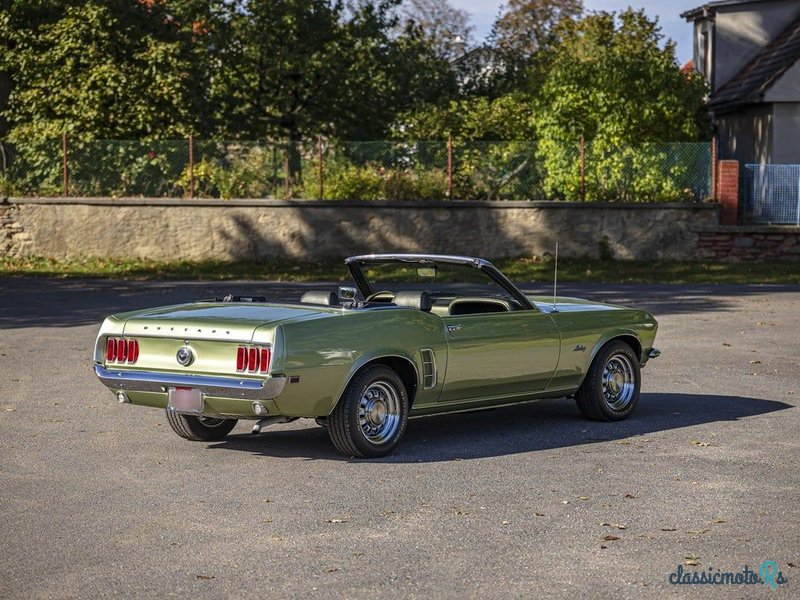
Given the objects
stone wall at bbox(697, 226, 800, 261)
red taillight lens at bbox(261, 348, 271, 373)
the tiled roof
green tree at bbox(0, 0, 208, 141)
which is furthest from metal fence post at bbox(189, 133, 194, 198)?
red taillight lens at bbox(261, 348, 271, 373)

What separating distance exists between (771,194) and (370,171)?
871 centimetres

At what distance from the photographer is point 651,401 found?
38.4ft

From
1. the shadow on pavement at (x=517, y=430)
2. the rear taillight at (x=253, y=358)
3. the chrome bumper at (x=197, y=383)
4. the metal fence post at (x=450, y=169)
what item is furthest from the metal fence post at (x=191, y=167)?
the rear taillight at (x=253, y=358)

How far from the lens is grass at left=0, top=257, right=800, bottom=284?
27422 mm

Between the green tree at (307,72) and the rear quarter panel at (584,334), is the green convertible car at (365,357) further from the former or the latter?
the green tree at (307,72)

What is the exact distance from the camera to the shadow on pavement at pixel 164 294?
770 inches

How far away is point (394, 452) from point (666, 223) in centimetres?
2196

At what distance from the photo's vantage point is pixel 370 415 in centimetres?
896

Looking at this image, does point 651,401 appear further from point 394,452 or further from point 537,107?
point 537,107

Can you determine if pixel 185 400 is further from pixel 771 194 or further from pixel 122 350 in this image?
pixel 771 194

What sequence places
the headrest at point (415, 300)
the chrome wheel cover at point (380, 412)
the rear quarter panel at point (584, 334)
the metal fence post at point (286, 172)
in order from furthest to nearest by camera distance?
the metal fence post at point (286, 172)
the rear quarter panel at point (584, 334)
the headrest at point (415, 300)
the chrome wheel cover at point (380, 412)

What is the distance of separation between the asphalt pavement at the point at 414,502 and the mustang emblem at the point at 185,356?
0.65 m

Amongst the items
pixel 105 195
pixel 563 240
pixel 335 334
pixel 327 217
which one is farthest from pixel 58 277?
pixel 335 334

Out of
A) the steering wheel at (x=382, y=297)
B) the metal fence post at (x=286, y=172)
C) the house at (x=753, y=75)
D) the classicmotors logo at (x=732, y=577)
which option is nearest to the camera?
the classicmotors logo at (x=732, y=577)
